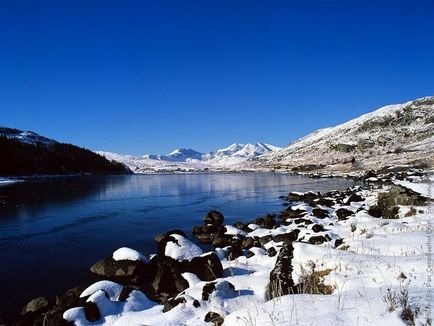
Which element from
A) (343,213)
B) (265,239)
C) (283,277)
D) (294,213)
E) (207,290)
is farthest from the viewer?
(294,213)

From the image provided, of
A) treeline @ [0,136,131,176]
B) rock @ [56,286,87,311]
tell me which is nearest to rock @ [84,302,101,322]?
rock @ [56,286,87,311]

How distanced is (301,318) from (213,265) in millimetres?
9813

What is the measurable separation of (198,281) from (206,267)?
1005 mm

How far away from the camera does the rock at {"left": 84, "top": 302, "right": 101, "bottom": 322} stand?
34.7 ft

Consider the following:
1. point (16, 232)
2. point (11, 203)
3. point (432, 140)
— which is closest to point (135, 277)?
point (16, 232)

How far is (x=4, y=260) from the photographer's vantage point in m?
20.9

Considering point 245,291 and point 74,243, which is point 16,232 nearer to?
point 74,243

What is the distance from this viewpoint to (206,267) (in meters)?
15.5

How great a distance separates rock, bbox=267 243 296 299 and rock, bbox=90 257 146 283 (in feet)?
27.8

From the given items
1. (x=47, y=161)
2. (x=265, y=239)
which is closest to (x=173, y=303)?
(x=265, y=239)

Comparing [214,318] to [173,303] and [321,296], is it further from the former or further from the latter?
[321,296]

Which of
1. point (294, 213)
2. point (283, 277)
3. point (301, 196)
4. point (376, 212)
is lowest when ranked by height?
point (294, 213)

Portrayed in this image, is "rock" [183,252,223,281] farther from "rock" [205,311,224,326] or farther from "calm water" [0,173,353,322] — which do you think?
"rock" [205,311,224,326]

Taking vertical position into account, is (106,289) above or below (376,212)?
below
